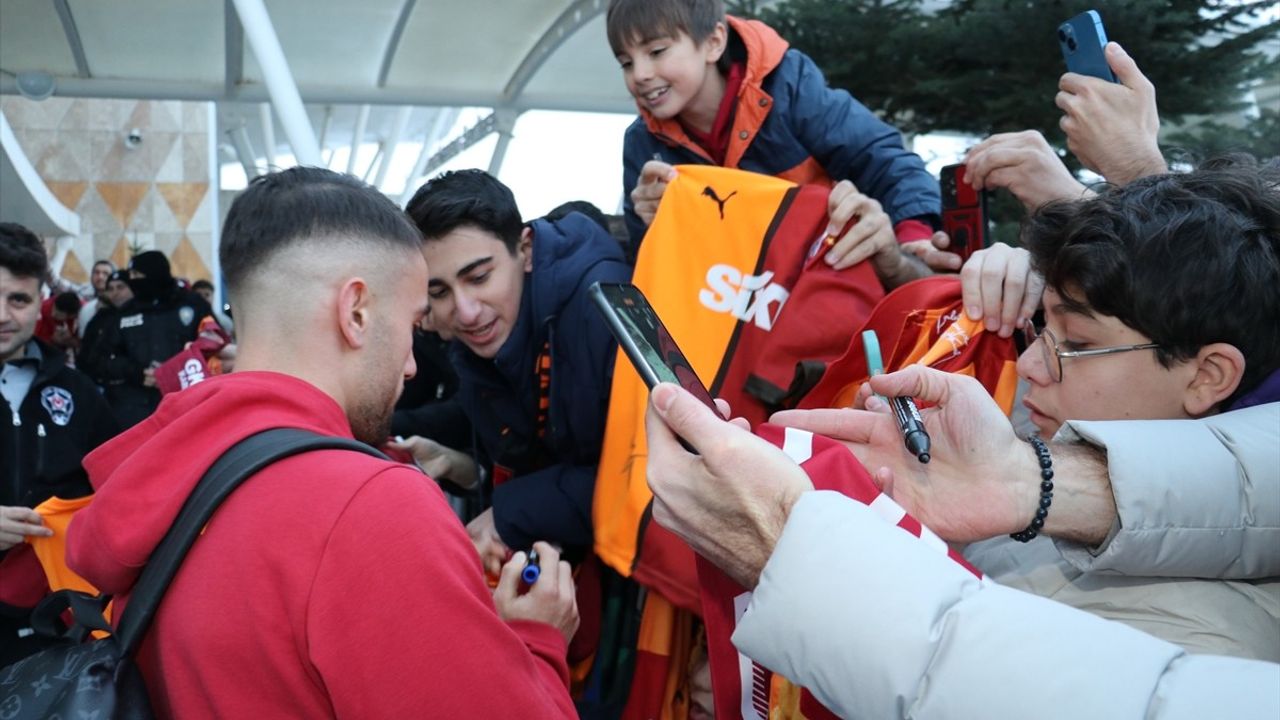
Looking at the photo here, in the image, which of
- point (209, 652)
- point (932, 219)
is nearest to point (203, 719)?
point (209, 652)

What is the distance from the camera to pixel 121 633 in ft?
5.03

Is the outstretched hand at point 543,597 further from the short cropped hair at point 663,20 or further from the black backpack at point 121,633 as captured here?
the short cropped hair at point 663,20

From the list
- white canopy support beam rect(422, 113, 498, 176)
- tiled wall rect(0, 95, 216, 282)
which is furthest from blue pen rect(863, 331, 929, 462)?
tiled wall rect(0, 95, 216, 282)

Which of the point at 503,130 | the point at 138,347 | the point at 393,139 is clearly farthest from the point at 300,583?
the point at 393,139

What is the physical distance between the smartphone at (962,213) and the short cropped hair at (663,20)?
3.30ft

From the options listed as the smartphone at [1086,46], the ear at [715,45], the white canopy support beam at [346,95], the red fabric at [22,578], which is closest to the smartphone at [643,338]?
the smartphone at [1086,46]

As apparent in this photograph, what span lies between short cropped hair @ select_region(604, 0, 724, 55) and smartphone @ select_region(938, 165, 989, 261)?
1.01m

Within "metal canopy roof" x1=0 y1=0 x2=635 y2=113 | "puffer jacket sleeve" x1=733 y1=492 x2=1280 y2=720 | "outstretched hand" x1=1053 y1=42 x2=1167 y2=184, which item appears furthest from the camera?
"metal canopy roof" x1=0 y1=0 x2=635 y2=113

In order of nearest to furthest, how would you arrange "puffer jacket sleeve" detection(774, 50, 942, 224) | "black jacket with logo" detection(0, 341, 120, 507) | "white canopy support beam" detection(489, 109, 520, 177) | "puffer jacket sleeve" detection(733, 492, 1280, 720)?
"puffer jacket sleeve" detection(733, 492, 1280, 720)
"puffer jacket sleeve" detection(774, 50, 942, 224)
"black jacket with logo" detection(0, 341, 120, 507)
"white canopy support beam" detection(489, 109, 520, 177)

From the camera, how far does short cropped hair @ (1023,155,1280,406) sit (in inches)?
69.1

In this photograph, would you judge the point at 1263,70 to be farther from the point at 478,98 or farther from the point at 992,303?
the point at 478,98

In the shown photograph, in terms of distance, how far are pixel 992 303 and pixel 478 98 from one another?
13977mm

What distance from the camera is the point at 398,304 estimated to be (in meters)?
2.10

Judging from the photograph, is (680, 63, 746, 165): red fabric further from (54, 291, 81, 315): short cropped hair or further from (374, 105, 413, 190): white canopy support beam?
(374, 105, 413, 190): white canopy support beam
